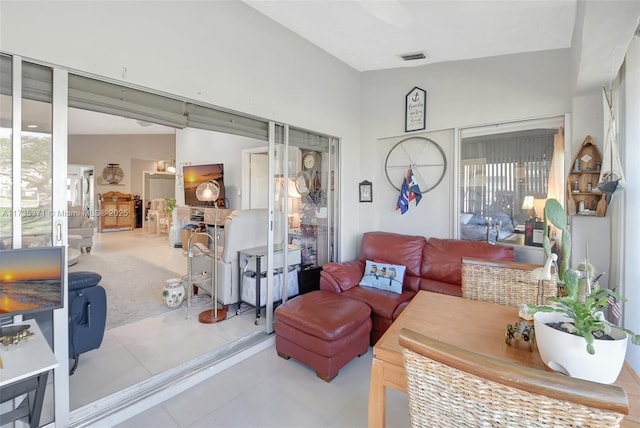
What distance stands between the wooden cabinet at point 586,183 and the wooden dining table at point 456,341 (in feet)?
5.01

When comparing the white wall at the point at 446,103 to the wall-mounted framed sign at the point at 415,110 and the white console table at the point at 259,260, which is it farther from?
the white console table at the point at 259,260

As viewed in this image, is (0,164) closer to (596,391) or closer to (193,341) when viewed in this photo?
(193,341)

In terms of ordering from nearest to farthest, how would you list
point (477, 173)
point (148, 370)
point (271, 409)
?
point (271, 409)
point (148, 370)
point (477, 173)

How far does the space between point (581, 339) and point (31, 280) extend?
2.26 metres

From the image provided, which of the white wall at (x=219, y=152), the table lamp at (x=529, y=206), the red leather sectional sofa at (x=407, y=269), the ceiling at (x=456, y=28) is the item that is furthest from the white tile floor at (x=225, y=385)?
the white wall at (x=219, y=152)

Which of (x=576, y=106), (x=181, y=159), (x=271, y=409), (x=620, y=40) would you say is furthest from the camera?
(x=181, y=159)

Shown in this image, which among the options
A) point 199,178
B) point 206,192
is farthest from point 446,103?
point 199,178

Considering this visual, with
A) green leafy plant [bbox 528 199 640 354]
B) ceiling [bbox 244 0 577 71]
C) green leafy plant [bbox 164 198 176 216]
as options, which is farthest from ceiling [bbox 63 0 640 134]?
green leafy plant [bbox 164 198 176 216]

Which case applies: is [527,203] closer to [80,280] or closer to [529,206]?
[529,206]

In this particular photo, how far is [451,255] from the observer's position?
299cm

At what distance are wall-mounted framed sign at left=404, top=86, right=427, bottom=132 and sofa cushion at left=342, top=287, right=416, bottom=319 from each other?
1946mm

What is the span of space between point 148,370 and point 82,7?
94.5 inches

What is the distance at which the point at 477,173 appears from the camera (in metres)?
3.20

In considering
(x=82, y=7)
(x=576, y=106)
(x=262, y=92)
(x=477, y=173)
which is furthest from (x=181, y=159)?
(x=576, y=106)
